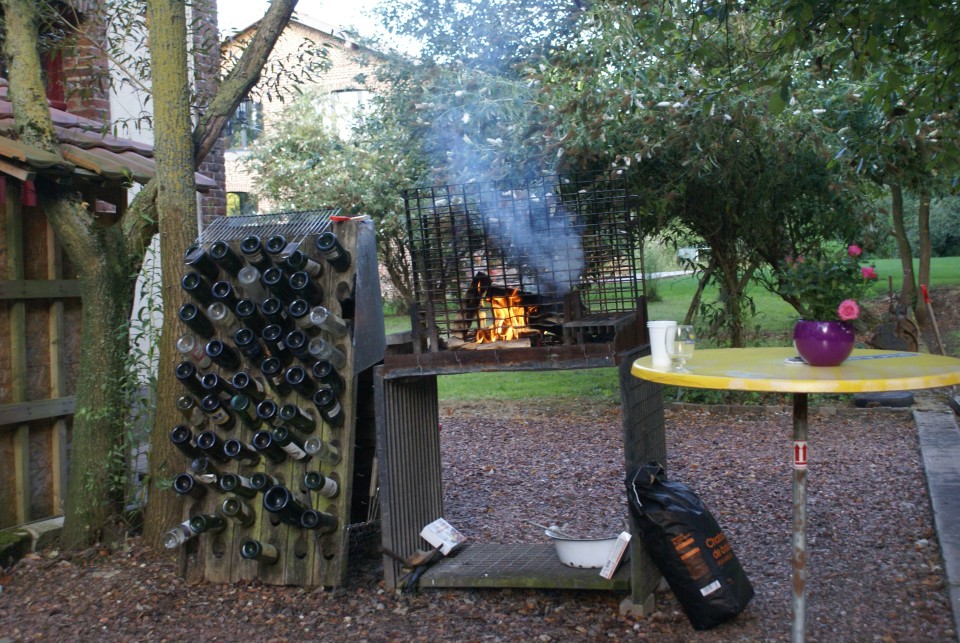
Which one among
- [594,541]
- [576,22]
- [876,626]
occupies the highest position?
[576,22]

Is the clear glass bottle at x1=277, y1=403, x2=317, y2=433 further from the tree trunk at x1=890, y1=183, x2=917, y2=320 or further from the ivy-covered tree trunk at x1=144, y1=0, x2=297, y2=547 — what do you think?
the tree trunk at x1=890, y1=183, x2=917, y2=320

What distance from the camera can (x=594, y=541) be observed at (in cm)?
437

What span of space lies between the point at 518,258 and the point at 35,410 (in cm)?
297

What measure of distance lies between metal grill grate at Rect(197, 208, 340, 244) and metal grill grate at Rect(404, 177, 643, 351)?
20.8 inches

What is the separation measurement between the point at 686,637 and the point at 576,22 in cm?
790

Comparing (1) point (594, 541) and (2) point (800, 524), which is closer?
(2) point (800, 524)

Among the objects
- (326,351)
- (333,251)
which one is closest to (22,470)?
(326,351)

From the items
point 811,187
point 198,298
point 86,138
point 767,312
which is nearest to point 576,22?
point 811,187

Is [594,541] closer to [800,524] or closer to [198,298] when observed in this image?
[800,524]

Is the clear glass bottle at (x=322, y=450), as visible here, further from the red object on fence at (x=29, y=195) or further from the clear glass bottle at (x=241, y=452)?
the red object on fence at (x=29, y=195)

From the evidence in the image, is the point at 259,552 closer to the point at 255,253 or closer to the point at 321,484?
the point at 321,484

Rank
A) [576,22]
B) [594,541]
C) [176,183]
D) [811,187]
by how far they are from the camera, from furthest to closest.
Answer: [576,22] < [811,187] < [176,183] < [594,541]

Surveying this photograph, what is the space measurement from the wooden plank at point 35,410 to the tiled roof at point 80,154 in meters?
1.35

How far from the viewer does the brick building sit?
626 cm
